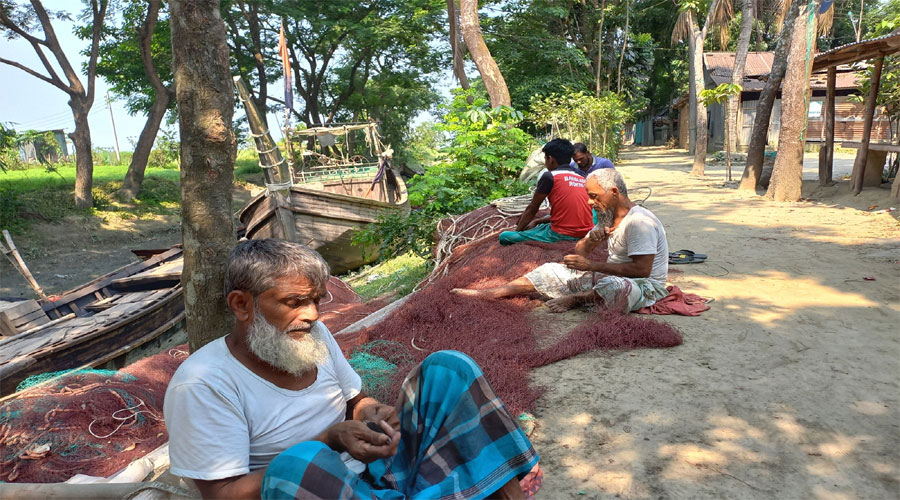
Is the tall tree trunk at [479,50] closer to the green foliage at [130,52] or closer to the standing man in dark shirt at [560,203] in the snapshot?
the standing man in dark shirt at [560,203]

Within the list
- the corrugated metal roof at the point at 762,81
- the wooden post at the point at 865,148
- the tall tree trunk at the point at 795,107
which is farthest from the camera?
the corrugated metal roof at the point at 762,81

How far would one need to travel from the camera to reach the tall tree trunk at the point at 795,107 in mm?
9305

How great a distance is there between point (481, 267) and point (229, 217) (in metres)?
3.09

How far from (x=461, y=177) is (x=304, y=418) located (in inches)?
275

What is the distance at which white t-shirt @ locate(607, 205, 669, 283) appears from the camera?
4043 millimetres

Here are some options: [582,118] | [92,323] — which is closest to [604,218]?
[92,323]

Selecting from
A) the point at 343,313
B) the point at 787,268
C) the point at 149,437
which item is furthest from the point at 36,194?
the point at 787,268

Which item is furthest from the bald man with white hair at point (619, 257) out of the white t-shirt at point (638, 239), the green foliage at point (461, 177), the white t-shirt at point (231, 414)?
the green foliage at point (461, 177)

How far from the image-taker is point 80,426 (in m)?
3.71

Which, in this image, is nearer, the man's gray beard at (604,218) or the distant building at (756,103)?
the man's gray beard at (604,218)

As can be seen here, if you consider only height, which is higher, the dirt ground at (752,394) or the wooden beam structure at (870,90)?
the wooden beam structure at (870,90)

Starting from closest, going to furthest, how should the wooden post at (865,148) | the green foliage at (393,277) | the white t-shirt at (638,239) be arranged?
the white t-shirt at (638,239) < the green foliage at (393,277) < the wooden post at (865,148)

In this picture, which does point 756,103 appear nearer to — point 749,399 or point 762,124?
point 762,124

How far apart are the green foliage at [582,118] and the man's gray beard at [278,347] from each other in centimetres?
1414
